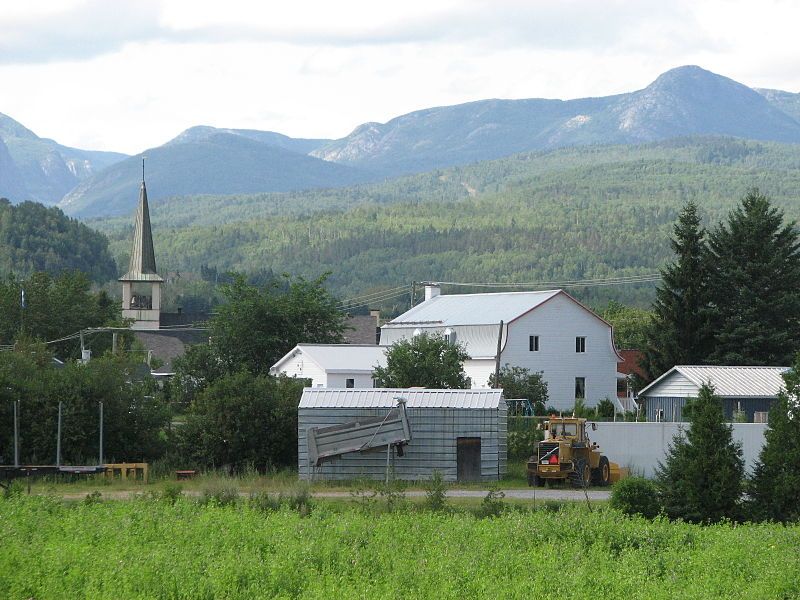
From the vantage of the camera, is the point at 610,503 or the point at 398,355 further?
the point at 398,355

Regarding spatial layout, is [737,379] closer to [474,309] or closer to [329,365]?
[329,365]

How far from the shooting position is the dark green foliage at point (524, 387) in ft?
198

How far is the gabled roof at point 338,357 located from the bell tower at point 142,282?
108 feet

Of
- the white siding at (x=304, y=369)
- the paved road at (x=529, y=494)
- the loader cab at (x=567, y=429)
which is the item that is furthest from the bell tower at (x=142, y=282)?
the paved road at (x=529, y=494)

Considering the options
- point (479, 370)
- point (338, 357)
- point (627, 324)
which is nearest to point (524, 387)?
point (479, 370)

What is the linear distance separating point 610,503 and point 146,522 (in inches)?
448

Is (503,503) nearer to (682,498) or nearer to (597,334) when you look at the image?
(682,498)

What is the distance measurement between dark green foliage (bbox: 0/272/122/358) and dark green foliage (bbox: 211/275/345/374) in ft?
35.1

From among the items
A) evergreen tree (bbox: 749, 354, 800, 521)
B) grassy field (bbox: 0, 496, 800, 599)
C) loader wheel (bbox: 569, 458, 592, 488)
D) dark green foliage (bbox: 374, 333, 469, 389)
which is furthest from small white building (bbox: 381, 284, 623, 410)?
grassy field (bbox: 0, 496, 800, 599)

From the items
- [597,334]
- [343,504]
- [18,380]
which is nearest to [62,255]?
[597,334]

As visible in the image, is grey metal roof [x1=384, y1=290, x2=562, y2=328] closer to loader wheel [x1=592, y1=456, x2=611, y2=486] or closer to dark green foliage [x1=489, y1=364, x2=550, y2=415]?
dark green foliage [x1=489, y1=364, x2=550, y2=415]

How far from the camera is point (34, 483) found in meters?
40.9

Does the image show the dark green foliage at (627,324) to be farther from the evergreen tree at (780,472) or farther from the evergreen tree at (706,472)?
the evergreen tree at (706,472)

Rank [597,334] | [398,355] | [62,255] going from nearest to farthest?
[398,355], [597,334], [62,255]
